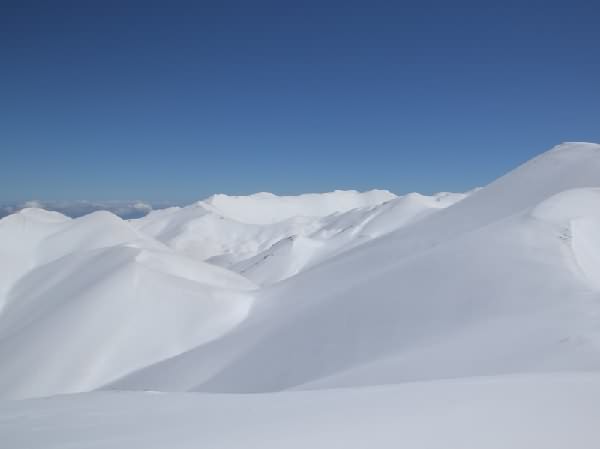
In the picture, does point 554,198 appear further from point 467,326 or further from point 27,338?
Result: point 27,338

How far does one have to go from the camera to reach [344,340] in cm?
1742

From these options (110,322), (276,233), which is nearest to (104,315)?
(110,322)

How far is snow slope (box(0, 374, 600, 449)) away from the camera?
4.30 m

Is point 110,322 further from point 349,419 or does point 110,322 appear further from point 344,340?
point 349,419

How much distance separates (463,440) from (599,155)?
45983mm

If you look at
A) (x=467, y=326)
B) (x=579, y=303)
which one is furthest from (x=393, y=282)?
(x=579, y=303)

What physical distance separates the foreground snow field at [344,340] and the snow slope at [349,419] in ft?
0.11

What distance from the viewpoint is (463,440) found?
4191 millimetres

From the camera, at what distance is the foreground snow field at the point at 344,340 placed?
16.0 ft

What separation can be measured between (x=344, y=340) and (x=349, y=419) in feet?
Answer: 42.1

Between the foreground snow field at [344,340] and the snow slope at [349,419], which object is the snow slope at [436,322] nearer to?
the foreground snow field at [344,340]

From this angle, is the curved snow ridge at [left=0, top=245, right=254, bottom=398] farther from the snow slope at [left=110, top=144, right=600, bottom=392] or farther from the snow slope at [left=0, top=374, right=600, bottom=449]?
the snow slope at [left=0, top=374, right=600, bottom=449]

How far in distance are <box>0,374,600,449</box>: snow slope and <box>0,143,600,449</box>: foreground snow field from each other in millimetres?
32

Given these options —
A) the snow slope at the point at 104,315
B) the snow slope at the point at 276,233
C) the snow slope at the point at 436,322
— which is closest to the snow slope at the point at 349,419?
the snow slope at the point at 436,322
